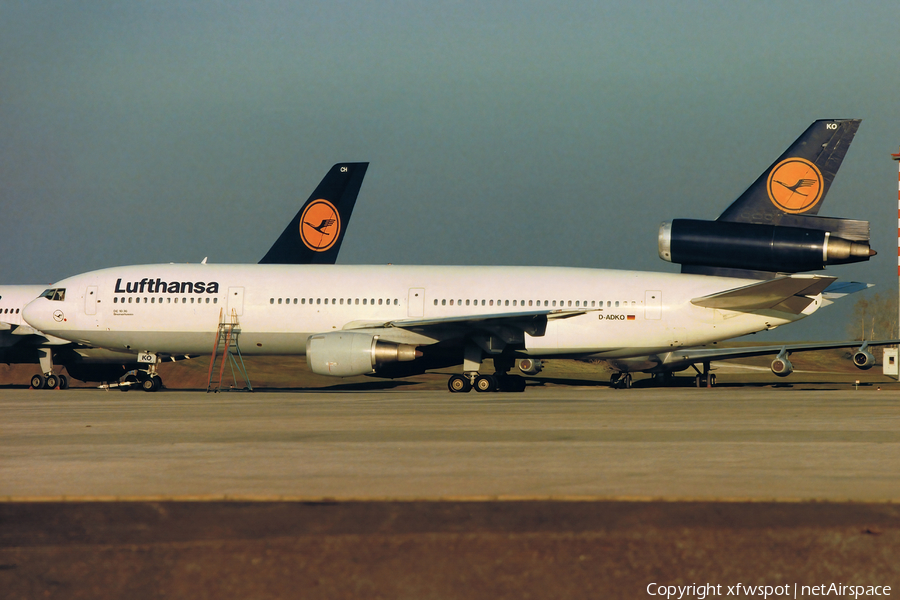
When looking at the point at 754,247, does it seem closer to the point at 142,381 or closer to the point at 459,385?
the point at 459,385

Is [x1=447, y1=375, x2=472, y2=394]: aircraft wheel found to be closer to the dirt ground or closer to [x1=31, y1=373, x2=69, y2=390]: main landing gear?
[x1=31, y1=373, x2=69, y2=390]: main landing gear

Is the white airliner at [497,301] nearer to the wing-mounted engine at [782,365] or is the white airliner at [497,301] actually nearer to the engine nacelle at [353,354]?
the engine nacelle at [353,354]

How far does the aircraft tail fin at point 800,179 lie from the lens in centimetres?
2455

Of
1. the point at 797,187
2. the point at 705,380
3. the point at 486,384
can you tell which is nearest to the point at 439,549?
the point at 486,384

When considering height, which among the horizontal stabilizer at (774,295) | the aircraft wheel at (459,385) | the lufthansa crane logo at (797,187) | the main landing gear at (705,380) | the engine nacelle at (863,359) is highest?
the lufthansa crane logo at (797,187)

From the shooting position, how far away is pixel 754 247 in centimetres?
2433

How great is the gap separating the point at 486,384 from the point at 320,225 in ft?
52.7

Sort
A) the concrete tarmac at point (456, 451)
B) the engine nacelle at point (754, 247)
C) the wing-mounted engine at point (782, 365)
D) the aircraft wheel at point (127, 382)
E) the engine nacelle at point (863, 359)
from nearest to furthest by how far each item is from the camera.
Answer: the concrete tarmac at point (456, 451), the engine nacelle at point (754, 247), the aircraft wheel at point (127, 382), the engine nacelle at point (863, 359), the wing-mounted engine at point (782, 365)

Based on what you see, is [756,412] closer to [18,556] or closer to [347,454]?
[347,454]

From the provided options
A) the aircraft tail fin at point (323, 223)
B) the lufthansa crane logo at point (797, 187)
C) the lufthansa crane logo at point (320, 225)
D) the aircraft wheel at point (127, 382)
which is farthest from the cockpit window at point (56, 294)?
the lufthansa crane logo at point (797, 187)

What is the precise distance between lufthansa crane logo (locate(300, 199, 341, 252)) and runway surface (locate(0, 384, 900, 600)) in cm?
2630

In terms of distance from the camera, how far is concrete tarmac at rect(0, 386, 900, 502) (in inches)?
324

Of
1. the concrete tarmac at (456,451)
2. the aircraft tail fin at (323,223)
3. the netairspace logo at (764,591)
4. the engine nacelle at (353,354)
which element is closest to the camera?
the netairspace logo at (764,591)

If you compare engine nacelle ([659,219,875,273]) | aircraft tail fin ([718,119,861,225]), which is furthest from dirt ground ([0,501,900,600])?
aircraft tail fin ([718,119,861,225])
